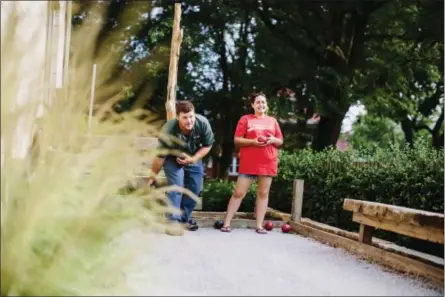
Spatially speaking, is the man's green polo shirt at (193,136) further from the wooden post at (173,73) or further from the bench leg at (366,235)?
the wooden post at (173,73)

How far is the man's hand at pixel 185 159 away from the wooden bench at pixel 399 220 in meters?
1.25

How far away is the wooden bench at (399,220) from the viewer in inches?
115

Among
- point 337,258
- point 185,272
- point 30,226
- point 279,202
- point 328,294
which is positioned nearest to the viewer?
point 30,226

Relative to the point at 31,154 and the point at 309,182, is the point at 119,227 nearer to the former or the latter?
the point at 31,154

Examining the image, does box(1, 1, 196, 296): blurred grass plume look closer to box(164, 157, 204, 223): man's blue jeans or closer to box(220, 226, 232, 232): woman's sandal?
box(164, 157, 204, 223): man's blue jeans

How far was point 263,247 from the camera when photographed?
4035 millimetres

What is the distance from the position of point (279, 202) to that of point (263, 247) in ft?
9.90

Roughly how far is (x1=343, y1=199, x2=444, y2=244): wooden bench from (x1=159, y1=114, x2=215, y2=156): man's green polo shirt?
1.27 metres

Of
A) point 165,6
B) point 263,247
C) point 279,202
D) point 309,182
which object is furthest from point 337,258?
A: point 165,6

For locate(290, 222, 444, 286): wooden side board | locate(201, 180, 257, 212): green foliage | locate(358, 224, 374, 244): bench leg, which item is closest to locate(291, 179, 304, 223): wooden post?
locate(290, 222, 444, 286): wooden side board

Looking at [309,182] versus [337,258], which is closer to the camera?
[337,258]

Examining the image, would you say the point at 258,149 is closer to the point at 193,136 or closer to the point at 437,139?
the point at 193,136

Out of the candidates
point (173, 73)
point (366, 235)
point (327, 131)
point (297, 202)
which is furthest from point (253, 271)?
point (327, 131)

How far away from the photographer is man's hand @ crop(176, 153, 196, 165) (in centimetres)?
442
